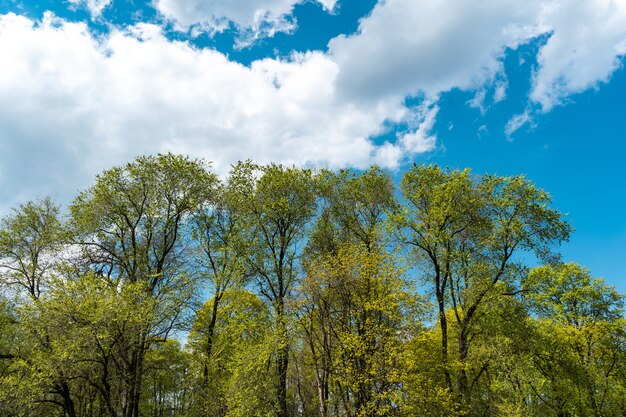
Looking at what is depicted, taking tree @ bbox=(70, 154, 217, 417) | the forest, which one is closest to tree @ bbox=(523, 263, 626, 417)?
the forest

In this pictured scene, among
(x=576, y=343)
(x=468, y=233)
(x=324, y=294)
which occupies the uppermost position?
(x=468, y=233)

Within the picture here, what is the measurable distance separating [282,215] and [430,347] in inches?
569

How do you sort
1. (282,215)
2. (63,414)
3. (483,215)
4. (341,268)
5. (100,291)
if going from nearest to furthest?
(100,291) < (341,268) < (483,215) < (63,414) < (282,215)

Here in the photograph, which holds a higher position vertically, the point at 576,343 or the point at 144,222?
the point at 144,222

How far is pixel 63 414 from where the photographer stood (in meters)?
29.6

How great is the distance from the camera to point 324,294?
26188 mm

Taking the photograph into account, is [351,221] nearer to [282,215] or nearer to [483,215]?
[282,215]

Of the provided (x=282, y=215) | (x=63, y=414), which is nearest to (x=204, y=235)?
(x=282, y=215)

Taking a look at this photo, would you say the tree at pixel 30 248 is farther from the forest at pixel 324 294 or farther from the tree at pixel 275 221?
the tree at pixel 275 221

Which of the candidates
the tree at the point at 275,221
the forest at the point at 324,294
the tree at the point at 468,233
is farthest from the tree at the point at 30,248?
the tree at the point at 468,233

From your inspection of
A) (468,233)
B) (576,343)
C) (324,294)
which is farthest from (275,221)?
(576,343)

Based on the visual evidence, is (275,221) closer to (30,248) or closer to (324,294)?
(324,294)

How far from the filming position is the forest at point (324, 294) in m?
23.0

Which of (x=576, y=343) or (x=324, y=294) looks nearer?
(x=324, y=294)
